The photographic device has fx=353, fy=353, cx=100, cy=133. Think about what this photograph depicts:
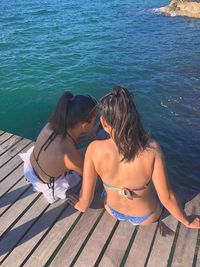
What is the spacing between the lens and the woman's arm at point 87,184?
396 cm

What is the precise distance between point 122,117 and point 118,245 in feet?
6.41

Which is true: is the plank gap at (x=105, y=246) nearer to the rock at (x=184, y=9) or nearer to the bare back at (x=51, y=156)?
the bare back at (x=51, y=156)

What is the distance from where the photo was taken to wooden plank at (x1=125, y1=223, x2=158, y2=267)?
4.23 metres

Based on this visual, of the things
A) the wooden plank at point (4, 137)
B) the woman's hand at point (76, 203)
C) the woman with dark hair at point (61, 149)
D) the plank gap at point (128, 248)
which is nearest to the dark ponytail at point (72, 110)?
the woman with dark hair at point (61, 149)

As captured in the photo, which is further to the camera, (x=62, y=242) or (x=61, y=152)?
(x=62, y=242)

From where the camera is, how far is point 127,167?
3.71 metres

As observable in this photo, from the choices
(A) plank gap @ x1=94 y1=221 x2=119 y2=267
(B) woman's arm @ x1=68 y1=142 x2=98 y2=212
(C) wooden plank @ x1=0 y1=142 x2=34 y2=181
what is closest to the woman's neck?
(B) woman's arm @ x1=68 y1=142 x2=98 y2=212

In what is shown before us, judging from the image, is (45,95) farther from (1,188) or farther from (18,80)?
(1,188)

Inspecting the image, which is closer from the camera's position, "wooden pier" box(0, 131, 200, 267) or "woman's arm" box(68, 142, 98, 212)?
"woman's arm" box(68, 142, 98, 212)

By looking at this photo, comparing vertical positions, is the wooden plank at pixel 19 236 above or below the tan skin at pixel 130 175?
below

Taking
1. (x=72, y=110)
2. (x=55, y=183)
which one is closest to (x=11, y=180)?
(x=55, y=183)

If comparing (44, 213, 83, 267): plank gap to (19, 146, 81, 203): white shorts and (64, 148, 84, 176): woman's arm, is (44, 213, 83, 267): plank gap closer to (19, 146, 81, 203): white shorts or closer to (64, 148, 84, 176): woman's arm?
(19, 146, 81, 203): white shorts

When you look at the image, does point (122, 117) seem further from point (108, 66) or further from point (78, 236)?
point (108, 66)

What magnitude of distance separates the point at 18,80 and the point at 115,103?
9.67m
